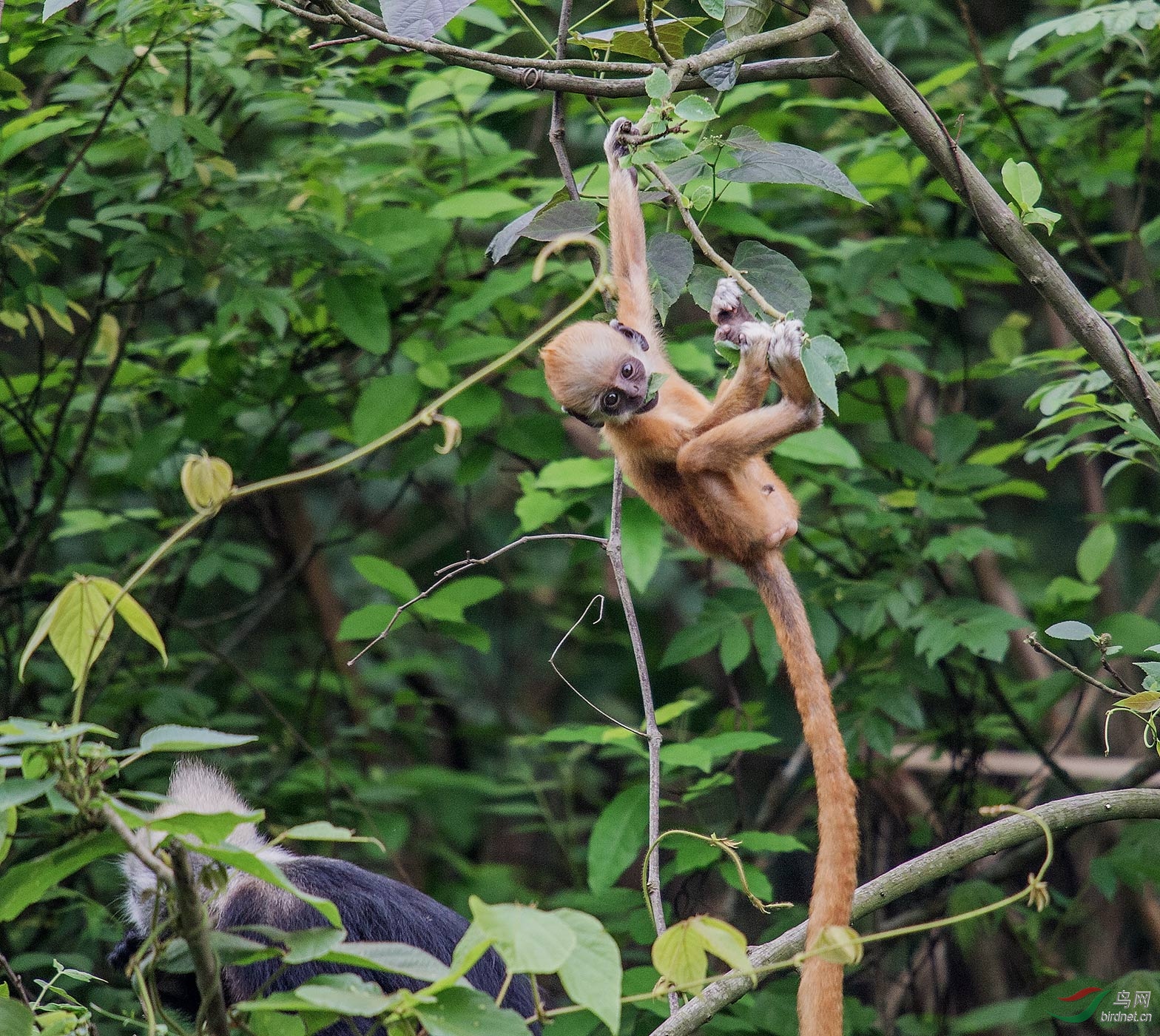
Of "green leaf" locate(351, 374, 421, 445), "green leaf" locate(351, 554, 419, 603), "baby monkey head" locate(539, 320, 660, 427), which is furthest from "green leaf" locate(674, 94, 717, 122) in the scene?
"green leaf" locate(351, 554, 419, 603)

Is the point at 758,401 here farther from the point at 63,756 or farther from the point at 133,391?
the point at 133,391

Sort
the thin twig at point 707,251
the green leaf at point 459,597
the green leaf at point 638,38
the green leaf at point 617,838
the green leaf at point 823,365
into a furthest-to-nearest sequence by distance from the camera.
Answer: the green leaf at point 459,597 → the green leaf at point 617,838 → the green leaf at point 638,38 → the thin twig at point 707,251 → the green leaf at point 823,365

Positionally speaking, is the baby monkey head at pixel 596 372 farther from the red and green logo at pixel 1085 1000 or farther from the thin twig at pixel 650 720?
the red and green logo at pixel 1085 1000

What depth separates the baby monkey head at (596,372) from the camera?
2.85 metres

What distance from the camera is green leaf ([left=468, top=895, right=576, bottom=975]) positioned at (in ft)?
4.53

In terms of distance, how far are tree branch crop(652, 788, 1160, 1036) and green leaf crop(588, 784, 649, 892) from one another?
1.16 metres

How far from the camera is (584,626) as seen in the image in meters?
6.54

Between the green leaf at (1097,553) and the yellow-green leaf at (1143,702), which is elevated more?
the yellow-green leaf at (1143,702)

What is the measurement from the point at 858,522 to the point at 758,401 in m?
2.16

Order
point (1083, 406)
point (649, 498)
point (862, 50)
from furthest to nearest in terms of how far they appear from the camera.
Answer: point (649, 498)
point (1083, 406)
point (862, 50)

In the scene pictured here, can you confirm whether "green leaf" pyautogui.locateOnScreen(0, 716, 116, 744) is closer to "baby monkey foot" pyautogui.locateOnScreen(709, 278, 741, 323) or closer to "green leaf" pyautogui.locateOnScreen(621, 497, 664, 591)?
"baby monkey foot" pyautogui.locateOnScreen(709, 278, 741, 323)

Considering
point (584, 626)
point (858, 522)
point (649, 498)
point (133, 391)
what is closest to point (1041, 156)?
point (858, 522)

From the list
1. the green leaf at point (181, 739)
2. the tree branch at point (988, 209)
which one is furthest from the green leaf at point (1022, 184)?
the green leaf at point (181, 739)

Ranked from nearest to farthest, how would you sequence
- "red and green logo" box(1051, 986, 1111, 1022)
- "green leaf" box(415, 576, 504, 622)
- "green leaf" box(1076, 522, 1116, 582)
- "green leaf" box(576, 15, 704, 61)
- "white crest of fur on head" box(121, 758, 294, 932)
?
"green leaf" box(576, 15, 704, 61) → "white crest of fur on head" box(121, 758, 294, 932) → "red and green logo" box(1051, 986, 1111, 1022) → "green leaf" box(415, 576, 504, 622) → "green leaf" box(1076, 522, 1116, 582)
